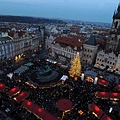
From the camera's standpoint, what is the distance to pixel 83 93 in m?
40.9

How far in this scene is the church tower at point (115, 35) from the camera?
62.5m

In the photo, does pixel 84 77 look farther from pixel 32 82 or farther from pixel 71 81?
pixel 32 82

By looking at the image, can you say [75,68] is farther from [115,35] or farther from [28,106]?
[115,35]

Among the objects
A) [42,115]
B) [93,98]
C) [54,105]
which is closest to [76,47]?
[93,98]

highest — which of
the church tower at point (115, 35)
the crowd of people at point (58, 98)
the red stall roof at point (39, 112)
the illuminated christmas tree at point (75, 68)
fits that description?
the church tower at point (115, 35)

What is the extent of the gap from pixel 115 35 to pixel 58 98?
1811 inches

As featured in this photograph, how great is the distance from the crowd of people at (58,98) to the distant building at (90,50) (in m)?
19.0

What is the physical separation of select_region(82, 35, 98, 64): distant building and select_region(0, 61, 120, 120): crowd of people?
19.0 m

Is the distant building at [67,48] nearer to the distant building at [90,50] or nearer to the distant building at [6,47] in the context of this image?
the distant building at [90,50]

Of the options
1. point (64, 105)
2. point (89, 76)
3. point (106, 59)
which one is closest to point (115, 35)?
point (106, 59)

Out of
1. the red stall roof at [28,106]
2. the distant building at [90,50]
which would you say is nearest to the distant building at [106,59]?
the distant building at [90,50]

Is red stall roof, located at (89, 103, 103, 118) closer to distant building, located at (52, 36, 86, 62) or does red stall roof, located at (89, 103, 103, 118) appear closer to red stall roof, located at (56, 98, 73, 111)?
red stall roof, located at (56, 98, 73, 111)

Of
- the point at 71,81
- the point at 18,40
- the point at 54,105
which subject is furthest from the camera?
the point at 18,40

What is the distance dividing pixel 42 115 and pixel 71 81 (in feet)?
69.0
